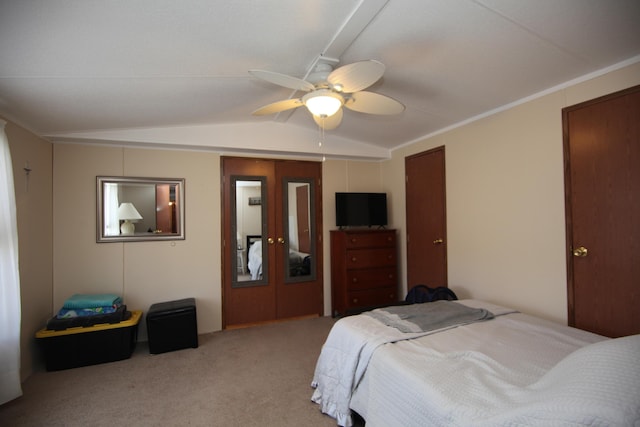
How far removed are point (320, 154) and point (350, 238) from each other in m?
1.20

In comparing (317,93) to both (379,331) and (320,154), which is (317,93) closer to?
(379,331)

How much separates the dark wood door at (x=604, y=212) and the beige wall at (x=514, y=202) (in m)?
0.08

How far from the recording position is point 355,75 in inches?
62.7

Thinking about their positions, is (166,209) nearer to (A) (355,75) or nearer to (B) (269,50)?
(B) (269,50)

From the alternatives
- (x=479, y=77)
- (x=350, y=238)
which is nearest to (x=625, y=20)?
(x=479, y=77)

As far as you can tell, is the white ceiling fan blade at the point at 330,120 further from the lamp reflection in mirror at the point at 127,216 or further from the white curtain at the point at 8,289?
the lamp reflection in mirror at the point at 127,216

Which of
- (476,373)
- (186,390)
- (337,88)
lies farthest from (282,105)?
(186,390)

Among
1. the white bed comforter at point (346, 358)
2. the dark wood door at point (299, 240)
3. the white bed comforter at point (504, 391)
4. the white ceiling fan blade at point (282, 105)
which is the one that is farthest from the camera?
the dark wood door at point (299, 240)

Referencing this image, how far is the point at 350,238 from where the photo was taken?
151 inches

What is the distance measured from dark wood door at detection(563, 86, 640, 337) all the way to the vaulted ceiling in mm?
346

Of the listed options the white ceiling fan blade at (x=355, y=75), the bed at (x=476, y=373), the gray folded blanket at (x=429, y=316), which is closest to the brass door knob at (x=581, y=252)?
the bed at (x=476, y=373)

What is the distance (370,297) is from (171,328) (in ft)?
7.68

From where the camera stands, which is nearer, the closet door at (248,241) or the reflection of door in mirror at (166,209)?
the reflection of door in mirror at (166,209)

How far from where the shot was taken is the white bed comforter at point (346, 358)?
179cm
